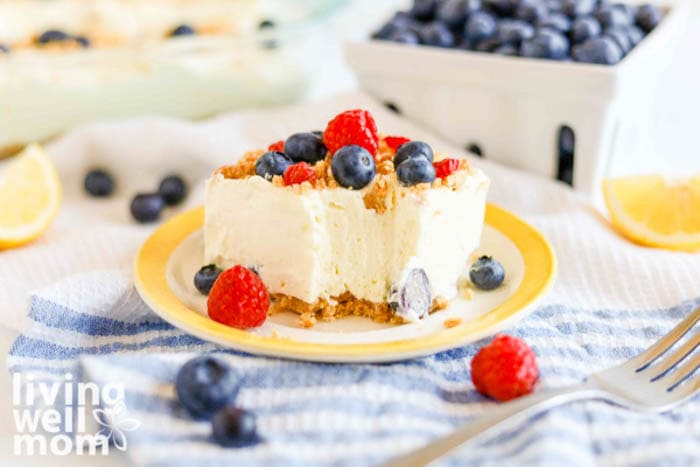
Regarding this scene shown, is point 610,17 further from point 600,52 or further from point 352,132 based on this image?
point 352,132

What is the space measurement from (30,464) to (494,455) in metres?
0.65

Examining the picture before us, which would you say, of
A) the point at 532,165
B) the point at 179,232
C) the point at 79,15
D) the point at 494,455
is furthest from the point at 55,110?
the point at 494,455

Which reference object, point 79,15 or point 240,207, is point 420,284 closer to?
point 240,207

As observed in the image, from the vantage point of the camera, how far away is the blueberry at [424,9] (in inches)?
93.4

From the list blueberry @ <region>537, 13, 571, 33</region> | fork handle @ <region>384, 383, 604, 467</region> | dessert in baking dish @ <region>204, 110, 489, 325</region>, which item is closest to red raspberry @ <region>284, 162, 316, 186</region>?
dessert in baking dish @ <region>204, 110, 489, 325</region>

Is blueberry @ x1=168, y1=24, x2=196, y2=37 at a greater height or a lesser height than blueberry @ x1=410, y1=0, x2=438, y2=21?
lesser

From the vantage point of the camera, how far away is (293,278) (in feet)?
5.31

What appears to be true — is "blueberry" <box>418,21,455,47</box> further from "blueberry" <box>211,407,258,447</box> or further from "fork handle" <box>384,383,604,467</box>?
"blueberry" <box>211,407,258,447</box>

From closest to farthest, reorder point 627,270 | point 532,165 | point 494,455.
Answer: point 494,455, point 627,270, point 532,165

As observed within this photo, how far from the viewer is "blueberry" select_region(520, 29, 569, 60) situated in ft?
6.89

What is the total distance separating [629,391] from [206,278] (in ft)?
2.38

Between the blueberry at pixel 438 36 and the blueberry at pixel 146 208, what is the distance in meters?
0.75

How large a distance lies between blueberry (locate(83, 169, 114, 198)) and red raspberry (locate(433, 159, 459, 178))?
1017 millimetres

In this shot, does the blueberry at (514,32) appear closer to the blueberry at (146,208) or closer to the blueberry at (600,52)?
the blueberry at (600,52)
